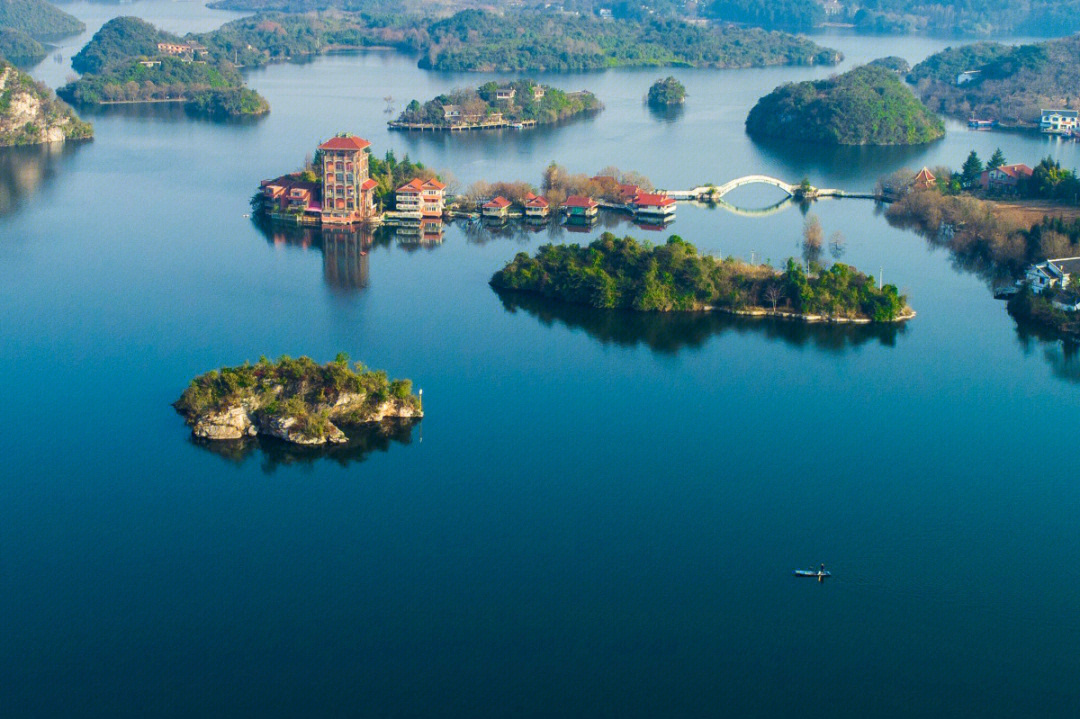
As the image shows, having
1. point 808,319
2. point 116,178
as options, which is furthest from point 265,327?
point 116,178

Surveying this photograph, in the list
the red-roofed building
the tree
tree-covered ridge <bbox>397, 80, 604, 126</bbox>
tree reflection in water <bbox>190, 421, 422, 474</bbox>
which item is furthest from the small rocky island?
tree-covered ridge <bbox>397, 80, 604, 126</bbox>

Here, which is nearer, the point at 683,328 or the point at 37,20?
the point at 683,328

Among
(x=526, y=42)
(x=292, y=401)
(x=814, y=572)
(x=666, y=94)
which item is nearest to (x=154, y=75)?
(x=526, y=42)

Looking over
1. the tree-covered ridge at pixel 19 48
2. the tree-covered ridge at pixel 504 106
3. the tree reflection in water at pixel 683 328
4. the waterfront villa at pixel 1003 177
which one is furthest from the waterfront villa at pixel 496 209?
the tree-covered ridge at pixel 19 48

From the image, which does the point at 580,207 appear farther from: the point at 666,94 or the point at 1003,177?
the point at 666,94

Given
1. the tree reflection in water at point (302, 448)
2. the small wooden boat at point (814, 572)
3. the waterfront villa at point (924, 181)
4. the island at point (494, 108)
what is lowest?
the small wooden boat at point (814, 572)

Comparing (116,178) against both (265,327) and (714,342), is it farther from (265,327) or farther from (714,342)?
(714,342)

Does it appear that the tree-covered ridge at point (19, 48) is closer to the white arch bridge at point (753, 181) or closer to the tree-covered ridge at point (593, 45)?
the tree-covered ridge at point (593, 45)
